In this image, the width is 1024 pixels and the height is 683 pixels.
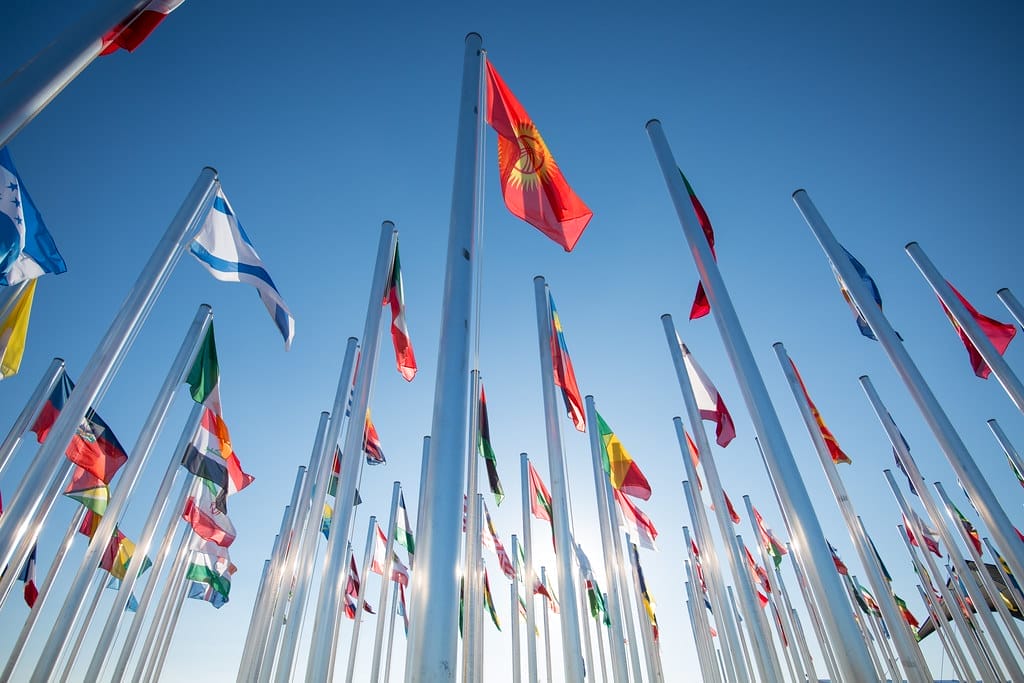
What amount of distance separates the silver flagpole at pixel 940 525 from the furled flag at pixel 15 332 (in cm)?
1768

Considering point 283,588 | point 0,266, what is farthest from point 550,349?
point 0,266

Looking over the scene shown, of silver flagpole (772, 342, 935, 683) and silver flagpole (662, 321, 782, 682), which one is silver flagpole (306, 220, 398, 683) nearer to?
silver flagpole (662, 321, 782, 682)

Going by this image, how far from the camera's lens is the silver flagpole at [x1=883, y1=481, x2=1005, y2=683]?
14.3 m

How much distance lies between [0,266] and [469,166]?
5.23 metres

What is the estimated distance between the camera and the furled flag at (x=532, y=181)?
6984 mm

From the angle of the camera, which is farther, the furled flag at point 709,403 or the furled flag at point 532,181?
the furled flag at point 709,403

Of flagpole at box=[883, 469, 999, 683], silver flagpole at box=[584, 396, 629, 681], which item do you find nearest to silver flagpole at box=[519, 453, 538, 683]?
silver flagpole at box=[584, 396, 629, 681]

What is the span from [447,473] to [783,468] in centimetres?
330

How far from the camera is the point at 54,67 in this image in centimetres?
415

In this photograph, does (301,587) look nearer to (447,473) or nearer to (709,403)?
(447,473)

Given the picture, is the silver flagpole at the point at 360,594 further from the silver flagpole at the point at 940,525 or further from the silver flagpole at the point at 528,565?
the silver flagpole at the point at 940,525

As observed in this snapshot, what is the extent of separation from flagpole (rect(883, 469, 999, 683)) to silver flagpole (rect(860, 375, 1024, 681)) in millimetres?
710

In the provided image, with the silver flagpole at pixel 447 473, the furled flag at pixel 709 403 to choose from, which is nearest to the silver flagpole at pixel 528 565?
the furled flag at pixel 709 403

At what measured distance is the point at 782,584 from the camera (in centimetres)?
2538
